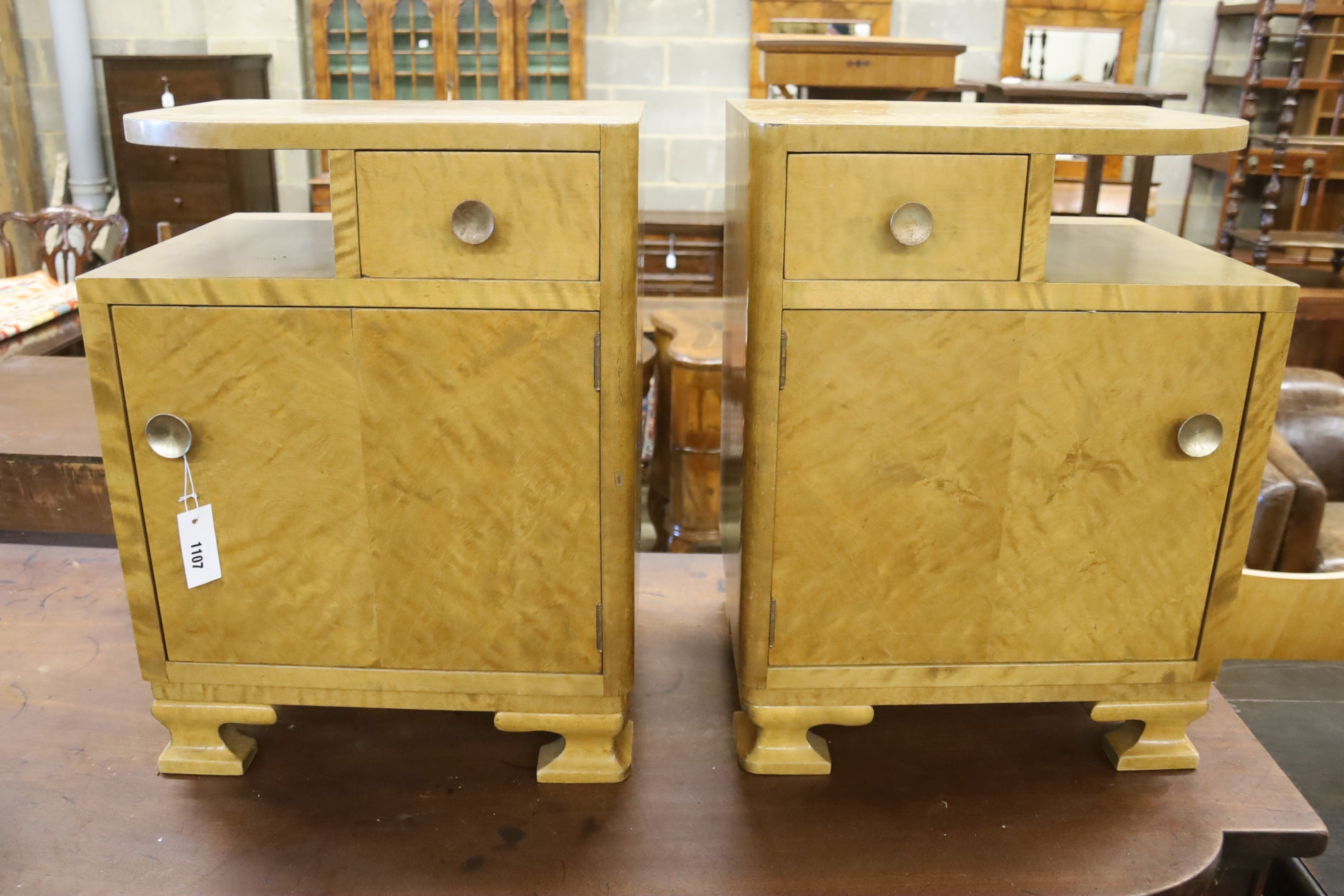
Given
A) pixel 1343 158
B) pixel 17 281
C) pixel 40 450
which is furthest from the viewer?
pixel 1343 158

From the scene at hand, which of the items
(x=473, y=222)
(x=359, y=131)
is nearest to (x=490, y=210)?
(x=473, y=222)

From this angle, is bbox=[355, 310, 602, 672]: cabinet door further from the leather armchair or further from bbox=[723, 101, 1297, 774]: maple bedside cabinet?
Answer: the leather armchair

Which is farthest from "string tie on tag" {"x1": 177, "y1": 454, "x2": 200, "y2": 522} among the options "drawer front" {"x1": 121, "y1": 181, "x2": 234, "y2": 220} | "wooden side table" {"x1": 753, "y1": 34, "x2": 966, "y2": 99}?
"drawer front" {"x1": 121, "y1": 181, "x2": 234, "y2": 220}

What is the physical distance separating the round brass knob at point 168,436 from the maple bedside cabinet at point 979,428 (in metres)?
0.54

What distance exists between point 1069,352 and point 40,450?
1819 millimetres

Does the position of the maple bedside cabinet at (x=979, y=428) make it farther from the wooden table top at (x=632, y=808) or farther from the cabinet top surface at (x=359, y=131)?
the cabinet top surface at (x=359, y=131)

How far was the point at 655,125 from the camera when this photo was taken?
4.74 meters

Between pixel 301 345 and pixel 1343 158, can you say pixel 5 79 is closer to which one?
pixel 301 345

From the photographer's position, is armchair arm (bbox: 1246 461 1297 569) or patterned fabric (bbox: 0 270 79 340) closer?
armchair arm (bbox: 1246 461 1297 569)

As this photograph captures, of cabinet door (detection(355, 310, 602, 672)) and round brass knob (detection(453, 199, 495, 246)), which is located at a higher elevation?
round brass knob (detection(453, 199, 495, 246))

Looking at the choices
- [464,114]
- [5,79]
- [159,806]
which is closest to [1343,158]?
[464,114]

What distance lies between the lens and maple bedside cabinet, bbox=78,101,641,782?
94 centimetres

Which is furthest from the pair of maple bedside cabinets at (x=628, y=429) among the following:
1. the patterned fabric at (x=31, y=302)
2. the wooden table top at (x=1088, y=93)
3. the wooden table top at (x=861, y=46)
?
the patterned fabric at (x=31, y=302)

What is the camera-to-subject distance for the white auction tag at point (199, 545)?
1.05 metres
